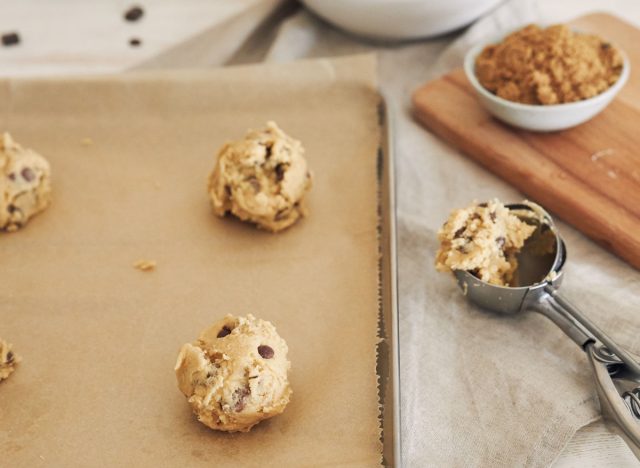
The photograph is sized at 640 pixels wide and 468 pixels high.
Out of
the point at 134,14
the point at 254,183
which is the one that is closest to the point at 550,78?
the point at 254,183

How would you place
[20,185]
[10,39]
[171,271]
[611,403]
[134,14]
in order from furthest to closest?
1. [134,14]
2. [10,39]
3. [20,185]
4. [171,271]
5. [611,403]

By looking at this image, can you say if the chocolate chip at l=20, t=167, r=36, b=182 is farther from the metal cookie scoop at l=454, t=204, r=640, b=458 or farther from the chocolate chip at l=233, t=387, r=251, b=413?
the metal cookie scoop at l=454, t=204, r=640, b=458

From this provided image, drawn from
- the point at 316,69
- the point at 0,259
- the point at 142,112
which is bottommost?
the point at 0,259

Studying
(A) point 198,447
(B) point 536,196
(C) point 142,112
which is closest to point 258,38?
(C) point 142,112

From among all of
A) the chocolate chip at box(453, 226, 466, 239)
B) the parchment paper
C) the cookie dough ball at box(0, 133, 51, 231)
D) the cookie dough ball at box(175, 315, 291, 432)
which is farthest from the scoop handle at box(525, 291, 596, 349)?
the cookie dough ball at box(0, 133, 51, 231)

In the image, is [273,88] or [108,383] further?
[273,88]

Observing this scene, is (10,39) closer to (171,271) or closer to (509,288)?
(171,271)

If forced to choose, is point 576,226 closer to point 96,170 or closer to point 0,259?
point 96,170
